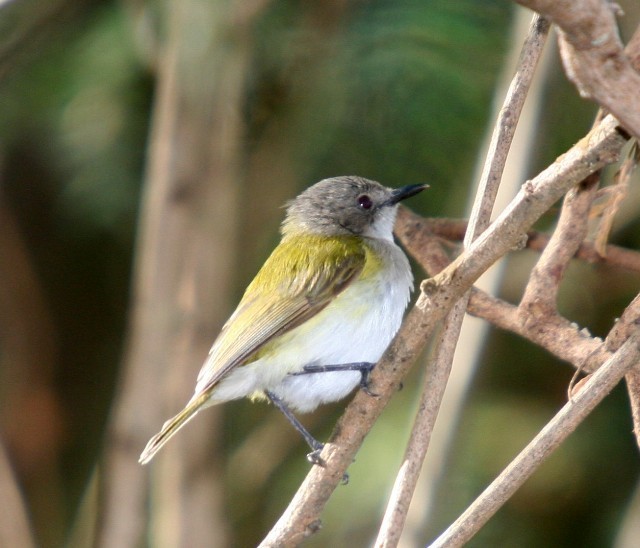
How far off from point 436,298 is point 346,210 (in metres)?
2.15

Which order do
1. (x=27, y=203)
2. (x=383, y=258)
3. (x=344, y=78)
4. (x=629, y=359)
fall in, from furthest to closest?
(x=27, y=203) < (x=344, y=78) < (x=383, y=258) < (x=629, y=359)

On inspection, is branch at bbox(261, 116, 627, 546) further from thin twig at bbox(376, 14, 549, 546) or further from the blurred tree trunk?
the blurred tree trunk

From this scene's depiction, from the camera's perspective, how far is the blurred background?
412 cm

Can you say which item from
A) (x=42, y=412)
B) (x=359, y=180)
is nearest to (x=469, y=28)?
(x=359, y=180)

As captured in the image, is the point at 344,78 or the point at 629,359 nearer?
the point at 629,359

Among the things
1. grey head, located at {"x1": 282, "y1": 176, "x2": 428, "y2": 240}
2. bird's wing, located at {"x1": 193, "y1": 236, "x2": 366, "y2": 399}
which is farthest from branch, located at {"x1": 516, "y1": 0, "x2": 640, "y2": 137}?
grey head, located at {"x1": 282, "y1": 176, "x2": 428, "y2": 240}

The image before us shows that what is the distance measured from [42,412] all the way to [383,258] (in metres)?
2.79

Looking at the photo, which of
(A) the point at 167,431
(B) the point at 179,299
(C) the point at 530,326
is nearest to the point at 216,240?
(B) the point at 179,299

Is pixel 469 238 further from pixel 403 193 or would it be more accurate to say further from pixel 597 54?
pixel 403 193

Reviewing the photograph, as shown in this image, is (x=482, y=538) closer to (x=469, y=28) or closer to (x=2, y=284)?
(x=469, y=28)

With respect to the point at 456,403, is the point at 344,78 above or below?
→ above

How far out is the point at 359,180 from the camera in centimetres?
402

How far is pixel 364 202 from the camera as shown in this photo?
3969mm

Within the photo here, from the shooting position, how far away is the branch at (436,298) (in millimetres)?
1756
